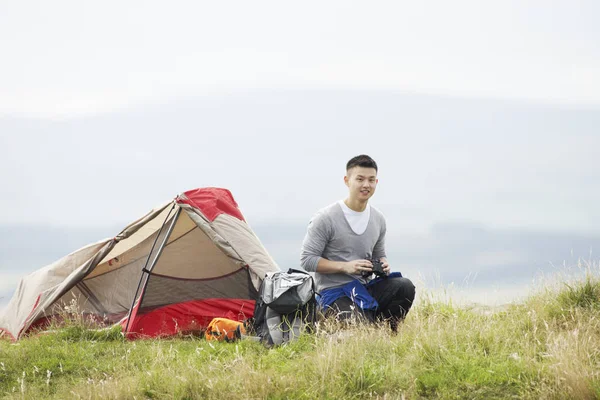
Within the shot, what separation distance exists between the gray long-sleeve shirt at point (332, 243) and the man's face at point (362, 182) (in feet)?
0.81

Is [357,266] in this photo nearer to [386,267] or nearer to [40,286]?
[386,267]

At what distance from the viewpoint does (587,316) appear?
6219 millimetres

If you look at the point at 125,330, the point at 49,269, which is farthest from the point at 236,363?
the point at 49,269

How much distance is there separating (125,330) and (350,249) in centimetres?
276

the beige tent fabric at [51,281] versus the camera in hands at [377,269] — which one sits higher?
the camera in hands at [377,269]

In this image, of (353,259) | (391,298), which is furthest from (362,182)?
(391,298)

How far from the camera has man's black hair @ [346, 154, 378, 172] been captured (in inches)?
244

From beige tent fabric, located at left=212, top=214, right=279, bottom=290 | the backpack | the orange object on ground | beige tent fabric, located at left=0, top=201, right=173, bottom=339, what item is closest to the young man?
the backpack

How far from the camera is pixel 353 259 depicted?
20.9ft

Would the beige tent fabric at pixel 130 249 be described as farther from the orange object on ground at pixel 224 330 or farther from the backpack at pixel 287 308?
the backpack at pixel 287 308

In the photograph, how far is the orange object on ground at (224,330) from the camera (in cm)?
673

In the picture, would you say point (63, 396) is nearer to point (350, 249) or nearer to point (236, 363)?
point (236, 363)

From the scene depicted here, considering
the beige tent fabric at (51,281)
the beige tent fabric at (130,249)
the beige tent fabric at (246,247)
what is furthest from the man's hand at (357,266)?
the beige tent fabric at (130,249)

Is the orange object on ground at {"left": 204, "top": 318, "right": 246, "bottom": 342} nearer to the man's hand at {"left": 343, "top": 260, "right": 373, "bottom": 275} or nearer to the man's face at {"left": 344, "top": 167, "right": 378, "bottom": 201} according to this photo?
the man's hand at {"left": 343, "top": 260, "right": 373, "bottom": 275}
